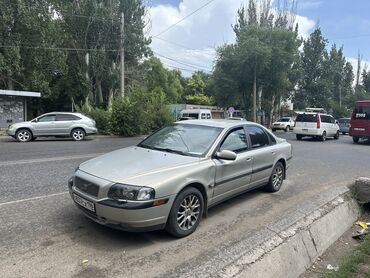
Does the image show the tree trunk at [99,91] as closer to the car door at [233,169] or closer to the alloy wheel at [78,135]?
the alloy wheel at [78,135]

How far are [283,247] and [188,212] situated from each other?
50.8 inches

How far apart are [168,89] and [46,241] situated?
59311 millimetres

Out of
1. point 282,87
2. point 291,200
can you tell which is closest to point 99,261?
point 291,200

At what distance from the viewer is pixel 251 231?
479 centimetres

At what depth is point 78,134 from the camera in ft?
59.1

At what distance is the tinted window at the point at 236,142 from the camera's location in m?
5.35

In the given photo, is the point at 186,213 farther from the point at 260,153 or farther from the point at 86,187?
the point at 260,153

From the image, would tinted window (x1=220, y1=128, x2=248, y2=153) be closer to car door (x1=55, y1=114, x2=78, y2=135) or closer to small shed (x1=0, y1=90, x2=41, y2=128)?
car door (x1=55, y1=114, x2=78, y2=135)

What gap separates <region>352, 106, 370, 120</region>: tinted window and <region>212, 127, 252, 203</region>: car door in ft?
54.3

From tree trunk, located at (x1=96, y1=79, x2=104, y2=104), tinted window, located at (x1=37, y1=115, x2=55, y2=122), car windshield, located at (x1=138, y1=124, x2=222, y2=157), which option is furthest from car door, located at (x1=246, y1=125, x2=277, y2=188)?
tree trunk, located at (x1=96, y1=79, x2=104, y2=104)

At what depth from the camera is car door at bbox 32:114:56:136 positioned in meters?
16.9

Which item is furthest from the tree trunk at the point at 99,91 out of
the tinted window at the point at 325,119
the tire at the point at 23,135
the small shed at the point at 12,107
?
the tinted window at the point at 325,119

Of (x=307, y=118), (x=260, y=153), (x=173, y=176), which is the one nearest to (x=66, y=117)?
(x=260, y=153)

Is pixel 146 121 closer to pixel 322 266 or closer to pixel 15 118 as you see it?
pixel 15 118
